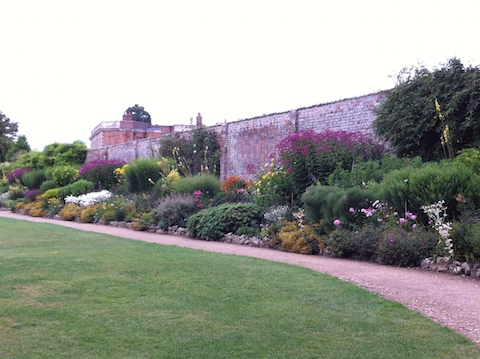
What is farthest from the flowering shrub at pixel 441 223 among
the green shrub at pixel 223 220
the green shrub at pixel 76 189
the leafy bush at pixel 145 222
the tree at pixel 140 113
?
the tree at pixel 140 113

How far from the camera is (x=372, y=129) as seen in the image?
1398 centimetres

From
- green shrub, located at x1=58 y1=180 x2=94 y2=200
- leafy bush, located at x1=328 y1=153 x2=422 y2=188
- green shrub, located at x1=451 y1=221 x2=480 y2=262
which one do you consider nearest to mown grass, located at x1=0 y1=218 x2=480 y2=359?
green shrub, located at x1=451 y1=221 x2=480 y2=262

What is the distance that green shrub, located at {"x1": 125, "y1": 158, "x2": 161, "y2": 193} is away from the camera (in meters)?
19.7

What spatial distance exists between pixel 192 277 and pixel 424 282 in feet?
9.44

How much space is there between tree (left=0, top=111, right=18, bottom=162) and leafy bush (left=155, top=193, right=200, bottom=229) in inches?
1752

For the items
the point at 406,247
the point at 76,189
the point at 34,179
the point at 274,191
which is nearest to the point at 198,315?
the point at 406,247

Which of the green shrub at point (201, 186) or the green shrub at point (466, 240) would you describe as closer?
the green shrub at point (466, 240)

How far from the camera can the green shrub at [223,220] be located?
473 inches

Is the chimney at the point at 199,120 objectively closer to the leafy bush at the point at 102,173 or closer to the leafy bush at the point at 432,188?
the leafy bush at the point at 102,173

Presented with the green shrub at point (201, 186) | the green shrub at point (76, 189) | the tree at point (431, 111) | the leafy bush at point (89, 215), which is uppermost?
the tree at point (431, 111)

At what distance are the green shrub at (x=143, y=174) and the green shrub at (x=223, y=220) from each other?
729 cm

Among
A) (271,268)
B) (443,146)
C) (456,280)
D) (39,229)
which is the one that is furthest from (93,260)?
(443,146)

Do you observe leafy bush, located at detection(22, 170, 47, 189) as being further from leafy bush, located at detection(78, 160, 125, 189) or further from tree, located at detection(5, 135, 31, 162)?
tree, located at detection(5, 135, 31, 162)

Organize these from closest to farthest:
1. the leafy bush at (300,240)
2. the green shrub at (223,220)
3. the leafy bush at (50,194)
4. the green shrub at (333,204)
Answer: the green shrub at (333,204) → the leafy bush at (300,240) → the green shrub at (223,220) → the leafy bush at (50,194)
